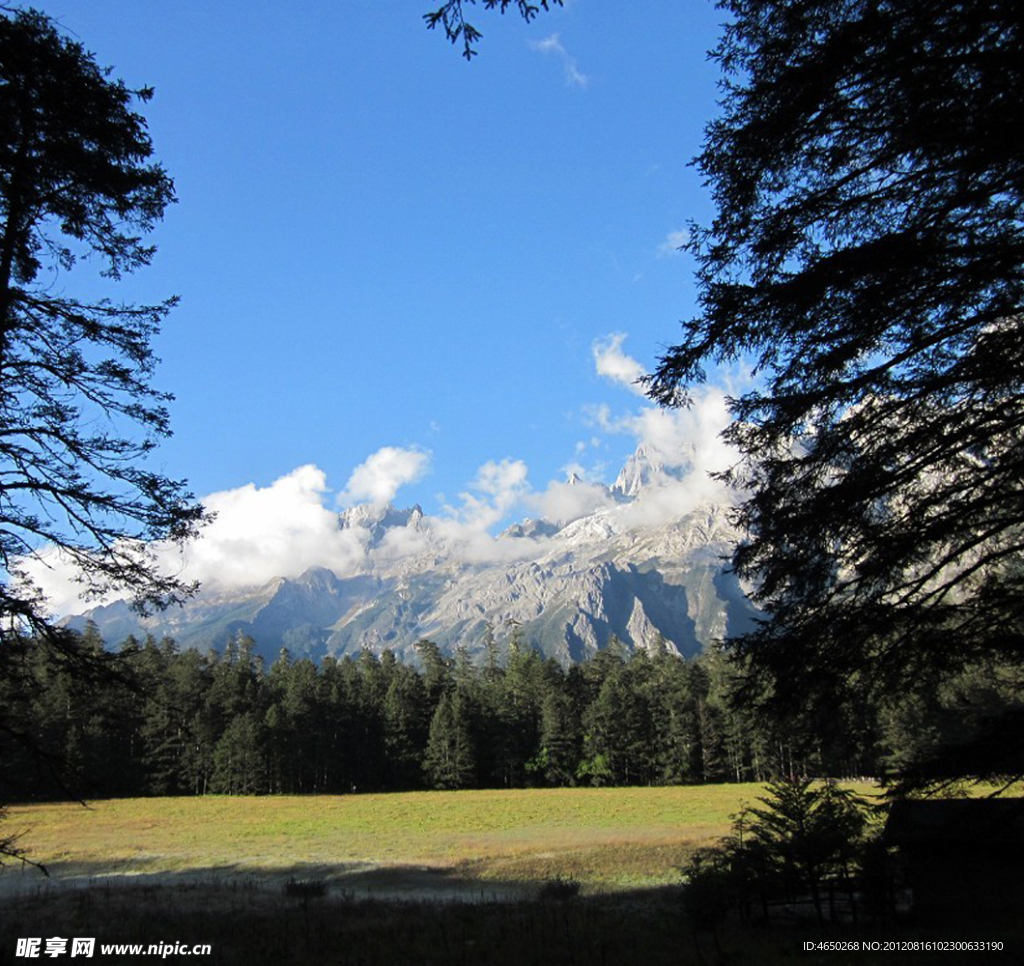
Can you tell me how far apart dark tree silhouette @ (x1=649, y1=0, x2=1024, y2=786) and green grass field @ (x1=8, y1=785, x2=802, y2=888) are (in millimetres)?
17223

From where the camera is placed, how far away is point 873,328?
19.0 feet

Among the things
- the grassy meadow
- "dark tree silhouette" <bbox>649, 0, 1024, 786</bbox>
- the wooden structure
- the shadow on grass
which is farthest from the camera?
the wooden structure

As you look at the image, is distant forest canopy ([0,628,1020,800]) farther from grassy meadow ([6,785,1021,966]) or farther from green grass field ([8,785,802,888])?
grassy meadow ([6,785,1021,966])

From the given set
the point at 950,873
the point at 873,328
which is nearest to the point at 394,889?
the point at 950,873

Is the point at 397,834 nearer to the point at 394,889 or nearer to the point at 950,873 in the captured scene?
the point at 394,889

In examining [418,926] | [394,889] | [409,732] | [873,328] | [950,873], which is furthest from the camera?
[409,732]

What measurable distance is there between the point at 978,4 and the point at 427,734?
80409mm

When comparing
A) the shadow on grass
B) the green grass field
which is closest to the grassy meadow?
the shadow on grass

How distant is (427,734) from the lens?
77.5m

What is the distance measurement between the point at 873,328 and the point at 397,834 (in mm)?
38272

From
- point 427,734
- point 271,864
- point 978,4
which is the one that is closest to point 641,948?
point 978,4

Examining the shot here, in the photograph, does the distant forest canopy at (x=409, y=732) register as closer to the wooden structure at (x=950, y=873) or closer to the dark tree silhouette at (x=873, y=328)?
the wooden structure at (x=950, y=873)

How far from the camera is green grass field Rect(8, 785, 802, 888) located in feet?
84.5

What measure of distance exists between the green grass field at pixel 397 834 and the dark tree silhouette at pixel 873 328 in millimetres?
17223
